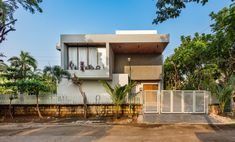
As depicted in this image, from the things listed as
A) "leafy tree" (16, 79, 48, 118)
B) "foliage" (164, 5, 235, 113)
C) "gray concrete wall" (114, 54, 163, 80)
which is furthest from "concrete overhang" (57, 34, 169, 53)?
"leafy tree" (16, 79, 48, 118)

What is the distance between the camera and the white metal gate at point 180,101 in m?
19.2

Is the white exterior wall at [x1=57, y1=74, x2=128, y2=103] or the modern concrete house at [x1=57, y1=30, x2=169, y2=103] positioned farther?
the modern concrete house at [x1=57, y1=30, x2=169, y2=103]

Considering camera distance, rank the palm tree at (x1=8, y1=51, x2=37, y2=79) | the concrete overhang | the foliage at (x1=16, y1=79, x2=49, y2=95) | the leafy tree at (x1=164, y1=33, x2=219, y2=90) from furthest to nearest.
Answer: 1. the palm tree at (x1=8, y1=51, x2=37, y2=79)
2. the leafy tree at (x1=164, y1=33, x2=219, y2=90)
3. the concrete overhang
4. the foliage at (x1=16, y1=79, x2=49, y2=95)

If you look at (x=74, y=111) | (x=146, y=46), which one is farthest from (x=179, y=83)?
(x=74, y=111)

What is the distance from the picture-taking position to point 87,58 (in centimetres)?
2345

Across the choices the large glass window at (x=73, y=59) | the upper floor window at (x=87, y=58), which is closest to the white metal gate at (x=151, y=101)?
the upper floor window at (x=87, y=58)

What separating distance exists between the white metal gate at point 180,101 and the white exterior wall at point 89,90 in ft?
11.1

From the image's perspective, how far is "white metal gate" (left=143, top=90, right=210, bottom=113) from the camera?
19.2 metres

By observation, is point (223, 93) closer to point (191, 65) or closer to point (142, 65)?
point (142, 65)

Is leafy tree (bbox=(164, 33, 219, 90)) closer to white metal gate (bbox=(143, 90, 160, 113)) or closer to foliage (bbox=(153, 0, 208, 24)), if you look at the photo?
white metal gate (bbox=(143, 90, 160, 113))

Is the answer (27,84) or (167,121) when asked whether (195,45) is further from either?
(27,84)

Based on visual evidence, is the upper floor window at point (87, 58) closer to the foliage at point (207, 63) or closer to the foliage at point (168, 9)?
the foliage at point (207, 63)

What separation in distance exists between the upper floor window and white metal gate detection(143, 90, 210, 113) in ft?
18.6

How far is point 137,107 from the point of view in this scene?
20.3 metres
